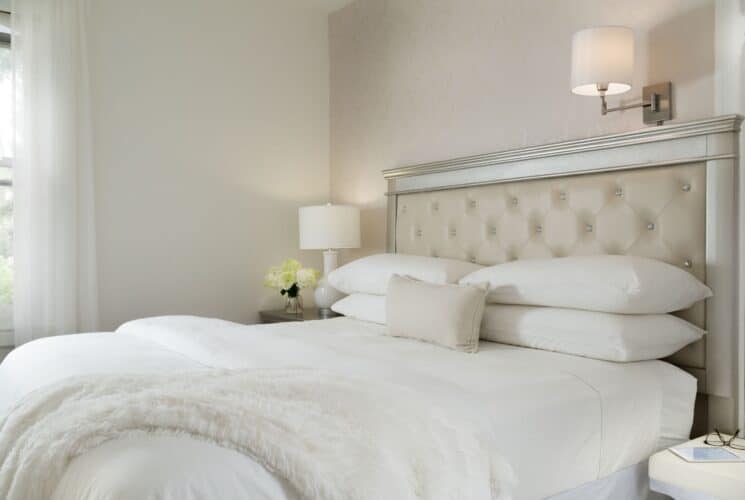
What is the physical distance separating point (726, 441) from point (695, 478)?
297mm

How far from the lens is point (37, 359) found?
2.00 meters

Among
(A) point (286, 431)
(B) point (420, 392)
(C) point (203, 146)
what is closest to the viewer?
(A) point (286, 431)

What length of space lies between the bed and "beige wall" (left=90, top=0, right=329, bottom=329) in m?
0.95

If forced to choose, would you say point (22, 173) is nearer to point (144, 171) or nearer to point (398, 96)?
point (144, 171)

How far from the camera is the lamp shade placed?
11.7 ft

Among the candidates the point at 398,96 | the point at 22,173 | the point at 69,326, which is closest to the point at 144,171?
the point at 22,173

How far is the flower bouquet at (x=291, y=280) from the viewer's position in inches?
141

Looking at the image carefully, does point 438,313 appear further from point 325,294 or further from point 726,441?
point 325,294

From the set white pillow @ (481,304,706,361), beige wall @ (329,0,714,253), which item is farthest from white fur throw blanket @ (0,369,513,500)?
beige wall @ (329,0,714,253)

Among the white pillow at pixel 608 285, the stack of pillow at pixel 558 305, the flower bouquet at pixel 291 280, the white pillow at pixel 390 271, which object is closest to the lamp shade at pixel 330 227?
the flower bouquet at pixel 291 280

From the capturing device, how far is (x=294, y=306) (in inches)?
147

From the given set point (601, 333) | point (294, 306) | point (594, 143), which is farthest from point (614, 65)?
point (294, 306)

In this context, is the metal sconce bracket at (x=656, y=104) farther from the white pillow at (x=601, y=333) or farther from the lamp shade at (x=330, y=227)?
the lamp shade at (x=330, y=227)

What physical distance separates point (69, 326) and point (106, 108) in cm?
114
